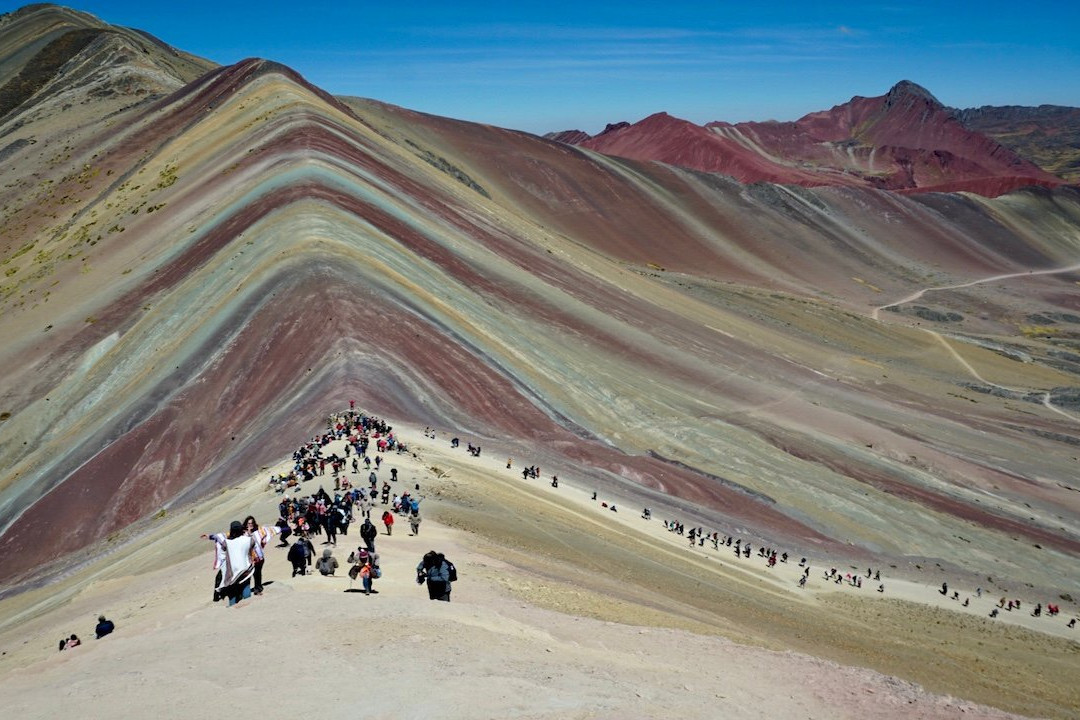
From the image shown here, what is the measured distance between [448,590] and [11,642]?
37.5ft

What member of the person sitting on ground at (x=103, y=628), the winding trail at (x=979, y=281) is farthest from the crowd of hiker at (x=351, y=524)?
the winding trail at (x=979, y=281)

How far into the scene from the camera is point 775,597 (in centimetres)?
2886

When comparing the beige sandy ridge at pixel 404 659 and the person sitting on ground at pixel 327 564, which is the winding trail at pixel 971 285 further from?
the person sitting on ground at pixel 327 564

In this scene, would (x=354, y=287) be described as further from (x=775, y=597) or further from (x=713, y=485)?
(x=775, y=597)

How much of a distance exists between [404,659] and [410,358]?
27206 mm

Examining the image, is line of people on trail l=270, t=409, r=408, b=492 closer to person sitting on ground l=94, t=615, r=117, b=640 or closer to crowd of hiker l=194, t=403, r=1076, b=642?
crowd of hiker l=194, t=403, r=1076, b=642

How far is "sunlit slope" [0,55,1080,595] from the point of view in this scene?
35.9 meters

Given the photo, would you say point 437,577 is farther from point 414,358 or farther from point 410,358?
point 414,358

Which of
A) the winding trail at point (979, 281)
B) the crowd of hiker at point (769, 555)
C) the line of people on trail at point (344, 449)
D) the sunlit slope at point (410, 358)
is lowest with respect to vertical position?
the crowd of hiker at point (769, 555)

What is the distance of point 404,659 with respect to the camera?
12.5 metres

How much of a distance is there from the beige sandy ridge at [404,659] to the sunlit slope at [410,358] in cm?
1275

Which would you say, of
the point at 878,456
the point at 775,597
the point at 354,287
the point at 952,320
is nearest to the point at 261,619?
the point at 775,597

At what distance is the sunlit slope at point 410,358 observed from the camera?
35875mm

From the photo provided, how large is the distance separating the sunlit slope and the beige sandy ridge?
12.7 metres
